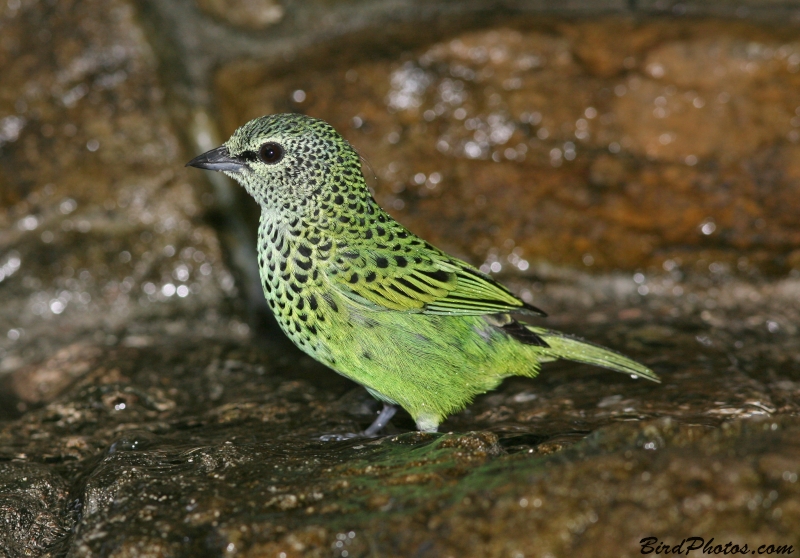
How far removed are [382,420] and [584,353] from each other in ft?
3.52

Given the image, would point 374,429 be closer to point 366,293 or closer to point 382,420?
point 382,420

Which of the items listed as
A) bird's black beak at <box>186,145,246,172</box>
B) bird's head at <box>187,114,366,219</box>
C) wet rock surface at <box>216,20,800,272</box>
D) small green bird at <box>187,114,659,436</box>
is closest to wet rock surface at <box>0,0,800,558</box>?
wet rock surface at <box>216,20,800,272</box>

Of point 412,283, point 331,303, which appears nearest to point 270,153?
point 331,303

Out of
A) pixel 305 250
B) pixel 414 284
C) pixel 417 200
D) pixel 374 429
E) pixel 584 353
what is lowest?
pixel 374 429

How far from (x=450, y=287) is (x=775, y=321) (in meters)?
2.50

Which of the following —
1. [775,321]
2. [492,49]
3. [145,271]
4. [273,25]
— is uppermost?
[273,25]

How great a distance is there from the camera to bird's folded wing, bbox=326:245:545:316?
12.7 ft

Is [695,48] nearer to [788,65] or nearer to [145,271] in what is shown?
[788,65]

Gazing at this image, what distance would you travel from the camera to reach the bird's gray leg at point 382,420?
413 cm

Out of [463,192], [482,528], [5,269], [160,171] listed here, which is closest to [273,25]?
[160,171]

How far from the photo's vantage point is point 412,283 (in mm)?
3988

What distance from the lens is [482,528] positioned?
254 centimetres

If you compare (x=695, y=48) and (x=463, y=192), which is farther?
(x=463, y=192)

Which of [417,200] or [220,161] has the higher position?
[220,161]
